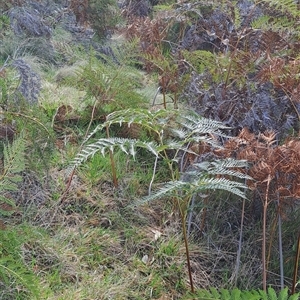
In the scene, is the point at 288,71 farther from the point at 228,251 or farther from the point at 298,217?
the point at 228,251

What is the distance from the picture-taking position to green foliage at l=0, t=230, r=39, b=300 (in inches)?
70.1

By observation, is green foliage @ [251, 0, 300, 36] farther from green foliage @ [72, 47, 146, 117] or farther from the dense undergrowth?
green foliage @ [72, 47, 146, 117]

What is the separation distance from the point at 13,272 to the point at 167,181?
1.28 metres

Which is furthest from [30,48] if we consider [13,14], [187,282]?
[187,282]

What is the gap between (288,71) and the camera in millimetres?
2533

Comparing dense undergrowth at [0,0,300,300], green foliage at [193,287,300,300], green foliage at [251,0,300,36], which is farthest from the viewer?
green foliage at [251,0,300,36]

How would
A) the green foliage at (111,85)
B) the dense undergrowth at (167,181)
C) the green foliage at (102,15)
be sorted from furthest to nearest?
1. the green foliage at (102,15)
2. the green foliage at (111,85)
3. the dense undergrowth at (167,181)

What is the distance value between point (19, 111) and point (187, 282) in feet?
4.30

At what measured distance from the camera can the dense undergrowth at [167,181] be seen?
2029 mm

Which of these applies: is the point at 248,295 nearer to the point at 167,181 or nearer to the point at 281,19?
the point at 167,181

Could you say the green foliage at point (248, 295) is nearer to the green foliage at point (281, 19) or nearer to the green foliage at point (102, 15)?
the green foliage at point (281, 19)

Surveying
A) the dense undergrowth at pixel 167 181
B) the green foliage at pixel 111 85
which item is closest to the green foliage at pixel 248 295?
the dense undergrowth at pixel 167 181

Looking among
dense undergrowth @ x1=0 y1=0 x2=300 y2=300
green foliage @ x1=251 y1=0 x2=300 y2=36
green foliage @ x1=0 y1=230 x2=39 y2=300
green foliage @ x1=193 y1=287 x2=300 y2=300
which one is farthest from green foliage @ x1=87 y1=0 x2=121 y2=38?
green foliage @ x1=193 y1=287 x2=300 y2=300

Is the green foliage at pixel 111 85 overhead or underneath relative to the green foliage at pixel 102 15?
overhead
